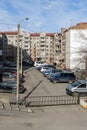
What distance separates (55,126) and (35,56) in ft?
425

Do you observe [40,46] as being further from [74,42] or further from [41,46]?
[74,42]

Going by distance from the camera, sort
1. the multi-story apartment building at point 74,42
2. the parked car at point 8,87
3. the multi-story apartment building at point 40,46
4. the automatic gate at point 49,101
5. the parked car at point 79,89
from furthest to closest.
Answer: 1. the multi-story apartment building at point 40,46
2. the multi-story apartment building at point 74,42
3. the parked car at point 8,87
4. the parked car at point 79,89
5. the automatic gate at point 49,101

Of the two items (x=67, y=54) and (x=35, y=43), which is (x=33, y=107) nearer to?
(x=67, y=54)

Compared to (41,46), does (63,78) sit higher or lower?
lower

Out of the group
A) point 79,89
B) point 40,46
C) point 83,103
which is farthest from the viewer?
point 40,46

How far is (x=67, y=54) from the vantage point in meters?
94.4

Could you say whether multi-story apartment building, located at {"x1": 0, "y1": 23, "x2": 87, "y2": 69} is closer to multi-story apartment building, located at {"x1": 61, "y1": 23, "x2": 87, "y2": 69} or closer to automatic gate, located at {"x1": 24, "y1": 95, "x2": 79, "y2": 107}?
multi-story apartment building, located at {"x1": 61, "y1": 23, "x2": 87, "y2": 69}

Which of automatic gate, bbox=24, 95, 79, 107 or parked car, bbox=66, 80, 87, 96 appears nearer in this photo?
automatic gate, bbox=24, 95, 79, 107

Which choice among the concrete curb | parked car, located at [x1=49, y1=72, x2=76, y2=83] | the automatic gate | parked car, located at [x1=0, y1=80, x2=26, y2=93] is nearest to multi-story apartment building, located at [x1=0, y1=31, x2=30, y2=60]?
parked car, located at [x1=49, y1=72, x2=76, y2=83]

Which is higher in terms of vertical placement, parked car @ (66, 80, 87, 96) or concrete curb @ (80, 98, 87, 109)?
parked car @ (66, 80, 87, 96)

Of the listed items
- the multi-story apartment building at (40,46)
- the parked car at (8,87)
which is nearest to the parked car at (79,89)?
the parked car at (8,87)

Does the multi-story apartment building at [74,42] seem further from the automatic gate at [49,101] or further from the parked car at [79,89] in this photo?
the automatic gate at [49,101]

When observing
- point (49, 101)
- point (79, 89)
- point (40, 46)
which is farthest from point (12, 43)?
point (49, 101)

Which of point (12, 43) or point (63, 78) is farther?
point (12, 43)
